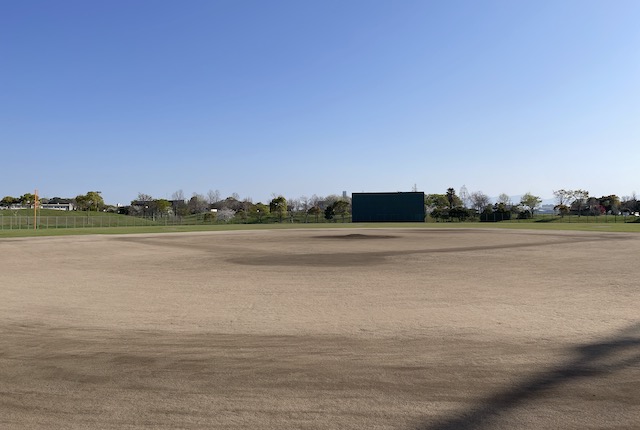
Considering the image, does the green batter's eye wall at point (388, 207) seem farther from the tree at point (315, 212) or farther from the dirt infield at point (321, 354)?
the dirt infield at point (321, 354)

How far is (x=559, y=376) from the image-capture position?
5918mm

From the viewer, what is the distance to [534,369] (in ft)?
20.4

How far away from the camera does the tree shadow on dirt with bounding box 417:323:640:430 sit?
470cm

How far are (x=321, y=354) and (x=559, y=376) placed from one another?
332 centimetres

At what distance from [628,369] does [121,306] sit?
10.1 m

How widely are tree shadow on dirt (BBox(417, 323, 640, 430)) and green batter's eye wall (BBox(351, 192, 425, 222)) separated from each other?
296 feet

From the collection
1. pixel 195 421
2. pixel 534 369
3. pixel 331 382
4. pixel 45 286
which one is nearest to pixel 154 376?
pixel 195 421

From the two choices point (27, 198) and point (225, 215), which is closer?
point (225, 215)

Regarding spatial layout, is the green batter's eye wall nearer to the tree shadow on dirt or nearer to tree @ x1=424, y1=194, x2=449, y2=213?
tree @ x1=424, y1=194, x2=449, y2=213

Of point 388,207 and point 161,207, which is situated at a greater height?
point 161,207

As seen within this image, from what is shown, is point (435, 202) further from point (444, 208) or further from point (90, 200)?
point (90, 200)

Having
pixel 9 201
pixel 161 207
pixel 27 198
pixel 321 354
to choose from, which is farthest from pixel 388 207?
pixel 9 201

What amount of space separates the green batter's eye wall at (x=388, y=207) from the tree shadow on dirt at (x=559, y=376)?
296 feet

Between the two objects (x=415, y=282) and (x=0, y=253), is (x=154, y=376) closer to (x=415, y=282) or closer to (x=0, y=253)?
(x=415, y=282)
